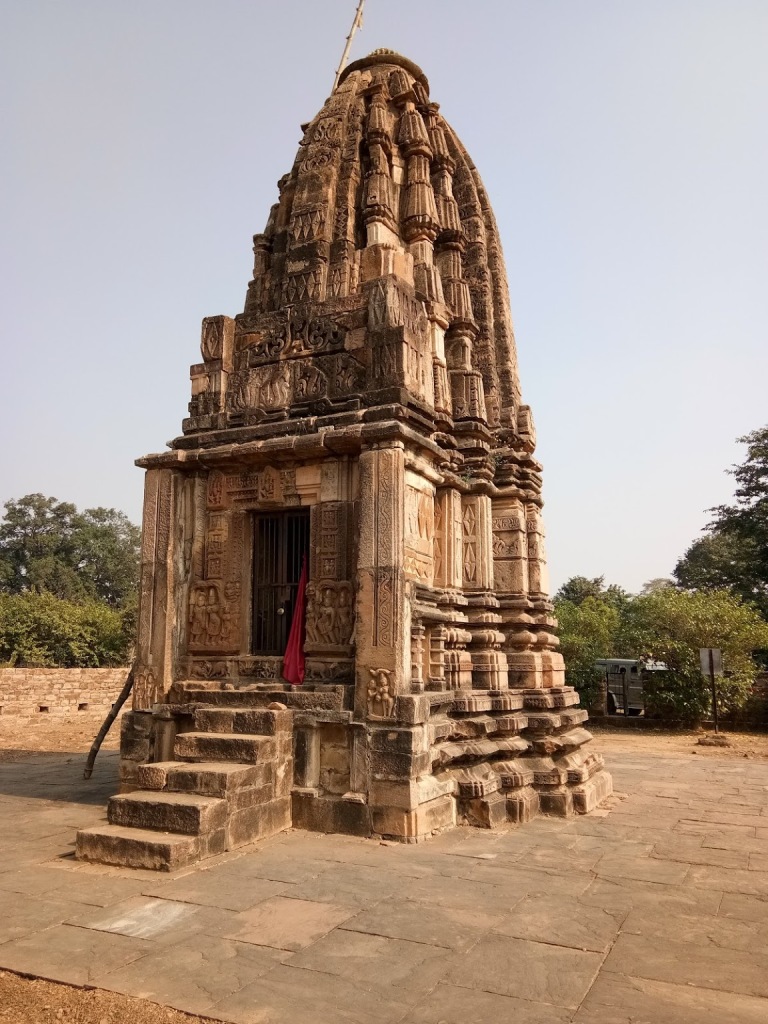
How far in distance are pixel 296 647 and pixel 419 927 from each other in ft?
12.6

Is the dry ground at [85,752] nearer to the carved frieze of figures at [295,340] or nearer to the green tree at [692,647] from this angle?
the green tree at [692,647]

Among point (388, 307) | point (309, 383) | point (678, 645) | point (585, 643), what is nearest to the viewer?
point (388, 307)

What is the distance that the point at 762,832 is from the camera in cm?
740

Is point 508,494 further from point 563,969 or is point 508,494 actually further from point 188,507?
point 563,969

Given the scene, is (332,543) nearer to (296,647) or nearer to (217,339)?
(296,647)

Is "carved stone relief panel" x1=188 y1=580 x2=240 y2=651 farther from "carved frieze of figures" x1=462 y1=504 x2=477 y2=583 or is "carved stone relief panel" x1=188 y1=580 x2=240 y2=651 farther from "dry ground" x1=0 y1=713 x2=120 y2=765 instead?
"dry ground" x1=0 y1=713 x2=120 y2=765

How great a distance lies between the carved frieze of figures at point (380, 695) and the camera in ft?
23.0

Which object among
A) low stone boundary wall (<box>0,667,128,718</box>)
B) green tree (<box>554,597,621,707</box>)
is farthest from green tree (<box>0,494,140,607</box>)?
green tree (<box>554,597,621,707</box>)

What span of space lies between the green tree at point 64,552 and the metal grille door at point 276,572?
4396 cm

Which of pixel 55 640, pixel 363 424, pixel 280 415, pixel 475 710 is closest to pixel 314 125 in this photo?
pixel 280 415

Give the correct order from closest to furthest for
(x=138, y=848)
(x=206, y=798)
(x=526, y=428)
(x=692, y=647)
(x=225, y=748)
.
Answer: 1. (x=138, y=848)
2. (x=206, y=798)
3. (x=225, y=748)
4. (x=526, y=428)
5. (x=692, y=647)

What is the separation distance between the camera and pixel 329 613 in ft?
25.5

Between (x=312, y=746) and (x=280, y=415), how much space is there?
140 inches

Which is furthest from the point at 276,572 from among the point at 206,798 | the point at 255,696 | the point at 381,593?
the point at 206,798
